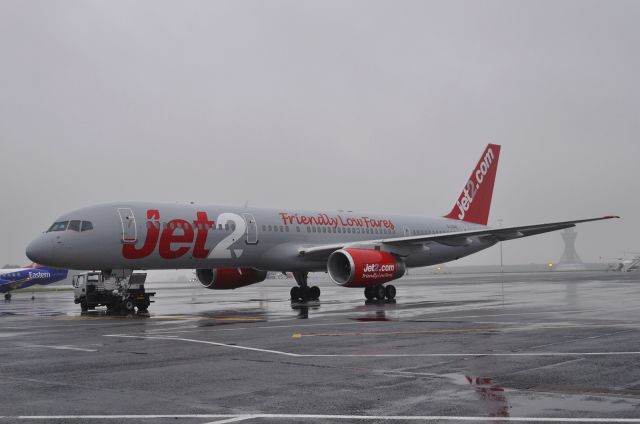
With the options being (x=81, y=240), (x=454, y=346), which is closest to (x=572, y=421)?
(x=454, y=346)

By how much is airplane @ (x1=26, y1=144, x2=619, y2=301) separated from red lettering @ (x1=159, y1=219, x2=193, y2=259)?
4 centimetres

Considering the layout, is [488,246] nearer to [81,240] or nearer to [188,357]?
[81,240]

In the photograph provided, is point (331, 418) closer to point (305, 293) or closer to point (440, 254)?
point (305, 293)

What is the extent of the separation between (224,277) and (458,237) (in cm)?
1032

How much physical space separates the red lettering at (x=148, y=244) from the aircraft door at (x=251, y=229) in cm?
410

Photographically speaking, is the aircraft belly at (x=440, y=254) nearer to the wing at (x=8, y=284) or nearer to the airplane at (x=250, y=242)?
the airplane at (x=250, y=242)

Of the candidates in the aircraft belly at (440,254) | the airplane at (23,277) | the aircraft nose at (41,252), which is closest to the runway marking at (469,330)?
the aircraft nose at (41,252)

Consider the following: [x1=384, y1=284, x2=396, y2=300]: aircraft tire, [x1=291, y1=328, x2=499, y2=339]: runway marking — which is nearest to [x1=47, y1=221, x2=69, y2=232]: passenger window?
[x1=291, y1=328, x2=499, y2=339]: runway marking

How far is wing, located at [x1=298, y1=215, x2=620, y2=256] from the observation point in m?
28.0

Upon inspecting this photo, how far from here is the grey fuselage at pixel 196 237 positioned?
907 inches

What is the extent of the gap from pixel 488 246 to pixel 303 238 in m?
11.0

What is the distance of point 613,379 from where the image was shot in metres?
8.23

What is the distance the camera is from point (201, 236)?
2555 centimetres

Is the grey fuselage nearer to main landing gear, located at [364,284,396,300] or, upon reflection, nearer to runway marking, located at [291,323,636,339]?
main landing gear, located at [364,284,396,300]
